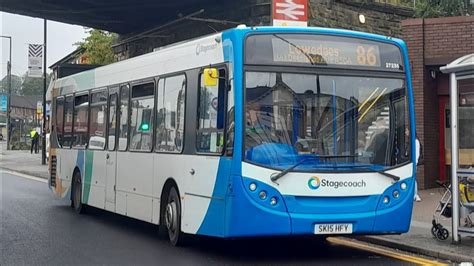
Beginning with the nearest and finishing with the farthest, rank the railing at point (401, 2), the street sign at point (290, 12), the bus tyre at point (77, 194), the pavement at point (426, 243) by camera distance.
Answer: the pavement at point (426, 243), the street sign at point (290, 12), the bus tyre at point (77, 194), the railing at point (401, 2)

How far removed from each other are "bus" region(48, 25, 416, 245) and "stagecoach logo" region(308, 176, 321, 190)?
0.04 feet

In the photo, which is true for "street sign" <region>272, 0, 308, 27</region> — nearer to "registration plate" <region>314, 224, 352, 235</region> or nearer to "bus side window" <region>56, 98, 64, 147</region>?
"bus side window" <region>56, 98, 64, 147</region>

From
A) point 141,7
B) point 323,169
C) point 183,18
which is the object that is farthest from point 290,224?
point 141,7

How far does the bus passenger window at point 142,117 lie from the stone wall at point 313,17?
6.81 m

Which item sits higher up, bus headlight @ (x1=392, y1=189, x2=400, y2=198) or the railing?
the railing

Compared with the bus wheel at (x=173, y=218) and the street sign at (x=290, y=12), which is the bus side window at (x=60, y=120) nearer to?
the street sign at (x=290, y=12)

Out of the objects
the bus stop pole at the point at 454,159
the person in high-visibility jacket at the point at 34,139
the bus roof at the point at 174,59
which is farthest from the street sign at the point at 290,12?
the person in high-visibility jacket at the point at 34,139

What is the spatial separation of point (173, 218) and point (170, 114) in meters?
1.56

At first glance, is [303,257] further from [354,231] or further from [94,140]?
[94,140]

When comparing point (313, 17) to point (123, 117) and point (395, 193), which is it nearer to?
point (123, 117)

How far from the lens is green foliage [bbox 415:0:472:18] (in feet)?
71.7

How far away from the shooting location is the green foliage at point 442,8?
2186cm

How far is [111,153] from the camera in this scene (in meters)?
12.5

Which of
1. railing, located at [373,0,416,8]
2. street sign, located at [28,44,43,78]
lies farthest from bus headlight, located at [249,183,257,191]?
street sign, located at [28,44,43,78]
